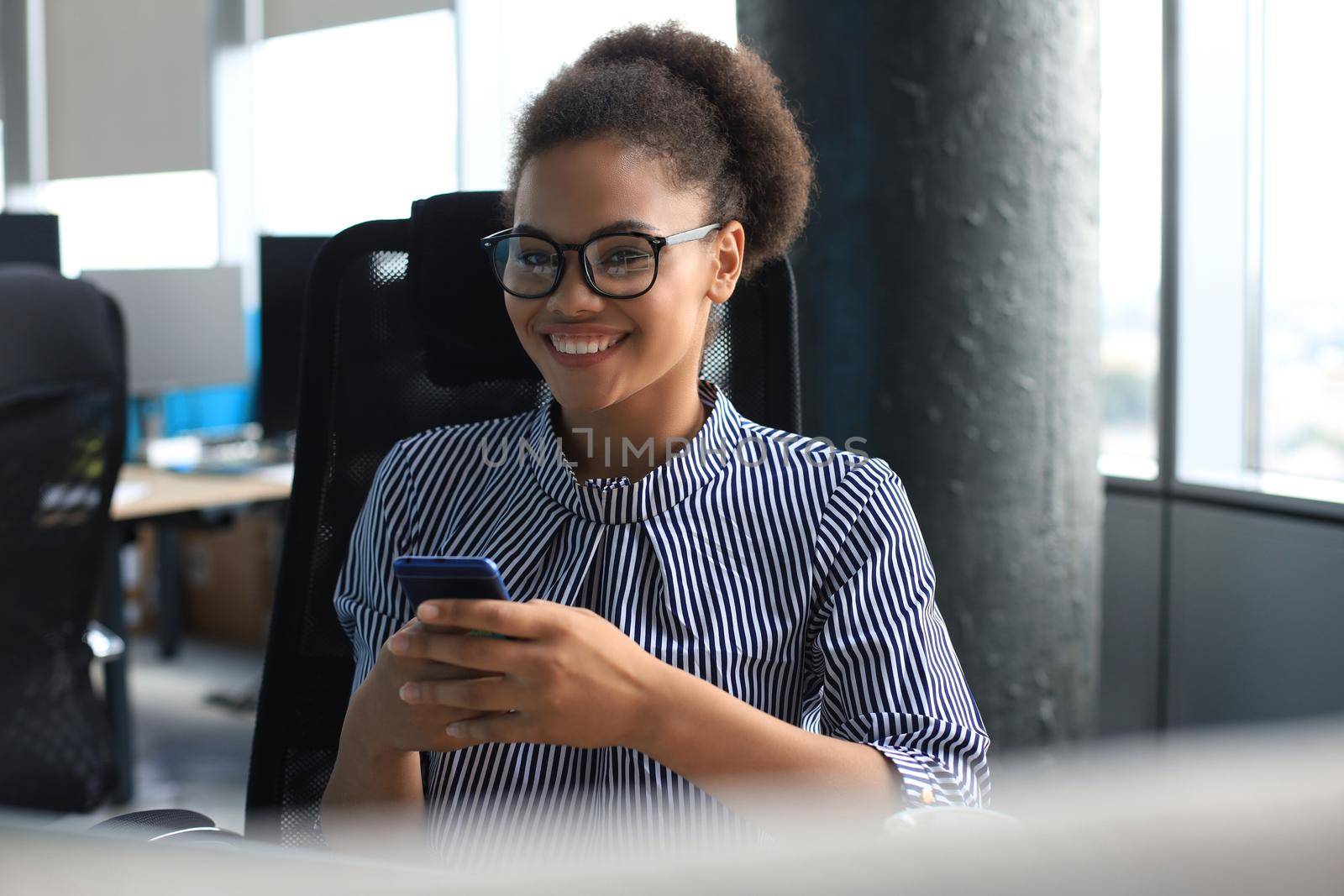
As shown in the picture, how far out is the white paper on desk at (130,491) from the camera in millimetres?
2805

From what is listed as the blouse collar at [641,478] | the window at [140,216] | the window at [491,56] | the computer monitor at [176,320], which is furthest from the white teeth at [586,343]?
the window at [140,216]

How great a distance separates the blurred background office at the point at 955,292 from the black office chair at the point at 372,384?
18 centimetres

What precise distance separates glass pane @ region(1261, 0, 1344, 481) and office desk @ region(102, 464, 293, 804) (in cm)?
225

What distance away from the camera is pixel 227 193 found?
16.8ft

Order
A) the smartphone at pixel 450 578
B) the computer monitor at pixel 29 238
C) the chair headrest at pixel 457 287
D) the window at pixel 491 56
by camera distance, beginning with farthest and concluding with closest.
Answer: the window at pixel 491 56
the computer monitor at pixel 29 238
the chair headrest at pixel 457 287
the smartphone at pixel 450 578

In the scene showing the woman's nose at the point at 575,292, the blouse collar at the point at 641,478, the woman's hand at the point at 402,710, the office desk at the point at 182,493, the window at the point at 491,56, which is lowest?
the office desk at the point at 182,493

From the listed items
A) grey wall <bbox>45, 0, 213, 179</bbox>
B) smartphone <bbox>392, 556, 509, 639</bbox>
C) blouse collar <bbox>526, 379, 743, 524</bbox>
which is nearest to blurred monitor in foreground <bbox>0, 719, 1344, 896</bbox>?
smartphone <bbox>392, 556, 509, 639</bbox>

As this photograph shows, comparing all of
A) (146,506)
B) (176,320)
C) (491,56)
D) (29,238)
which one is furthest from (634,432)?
(491,56)

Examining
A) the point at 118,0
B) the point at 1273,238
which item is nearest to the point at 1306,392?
the point at 1273,238

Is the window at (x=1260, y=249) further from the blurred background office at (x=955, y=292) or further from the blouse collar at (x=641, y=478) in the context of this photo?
the blouse collar at (x=641, y=478)

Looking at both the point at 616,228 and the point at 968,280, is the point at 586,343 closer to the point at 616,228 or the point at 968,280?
the point at 616,228

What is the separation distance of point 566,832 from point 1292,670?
2135 mm

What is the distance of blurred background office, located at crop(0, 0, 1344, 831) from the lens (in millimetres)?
1736

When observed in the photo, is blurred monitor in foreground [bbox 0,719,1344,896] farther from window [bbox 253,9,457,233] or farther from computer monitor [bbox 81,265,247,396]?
window [bbox 253,9,457,233]
